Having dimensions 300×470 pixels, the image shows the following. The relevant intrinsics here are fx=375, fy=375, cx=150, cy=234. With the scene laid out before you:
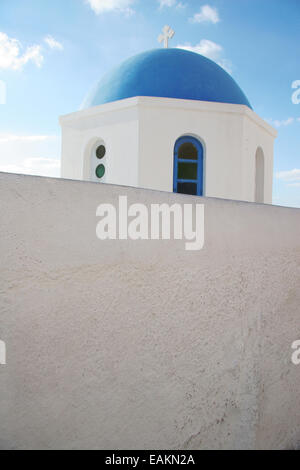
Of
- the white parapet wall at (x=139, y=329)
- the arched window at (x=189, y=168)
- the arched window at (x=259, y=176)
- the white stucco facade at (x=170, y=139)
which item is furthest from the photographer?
the arched window at (x=259, y=176)

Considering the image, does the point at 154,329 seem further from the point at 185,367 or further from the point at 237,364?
the point at 237,364

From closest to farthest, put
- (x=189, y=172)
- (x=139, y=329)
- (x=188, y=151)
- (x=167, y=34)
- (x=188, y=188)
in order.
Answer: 1. (x=139, y=329)
2. (x=188, y=188)
3. (x=189, y=172)
4. (x=188, y=151)
5. (x=167, y=34)

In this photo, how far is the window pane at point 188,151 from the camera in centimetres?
717

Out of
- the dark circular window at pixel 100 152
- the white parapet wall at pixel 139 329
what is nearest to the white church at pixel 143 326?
the white parapet wall at pixel 139 329

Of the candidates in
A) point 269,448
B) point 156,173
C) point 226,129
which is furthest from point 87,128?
point 269,448

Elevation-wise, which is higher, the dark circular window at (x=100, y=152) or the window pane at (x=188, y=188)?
the dark circular window at (x=100, y=152)

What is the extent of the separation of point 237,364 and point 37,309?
4.00 feet

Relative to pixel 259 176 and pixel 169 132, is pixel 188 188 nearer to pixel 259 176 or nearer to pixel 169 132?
pixel 169 132

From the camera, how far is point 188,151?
7.16m

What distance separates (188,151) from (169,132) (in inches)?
30.2

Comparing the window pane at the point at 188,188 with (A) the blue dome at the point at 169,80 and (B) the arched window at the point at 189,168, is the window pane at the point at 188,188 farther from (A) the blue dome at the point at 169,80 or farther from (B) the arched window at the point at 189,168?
(A) the blue dome at the point at 169,80

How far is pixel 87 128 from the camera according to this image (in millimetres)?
7309

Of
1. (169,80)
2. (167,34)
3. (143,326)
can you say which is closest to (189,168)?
(169,80)

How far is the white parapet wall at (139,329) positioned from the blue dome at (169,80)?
5.18m
